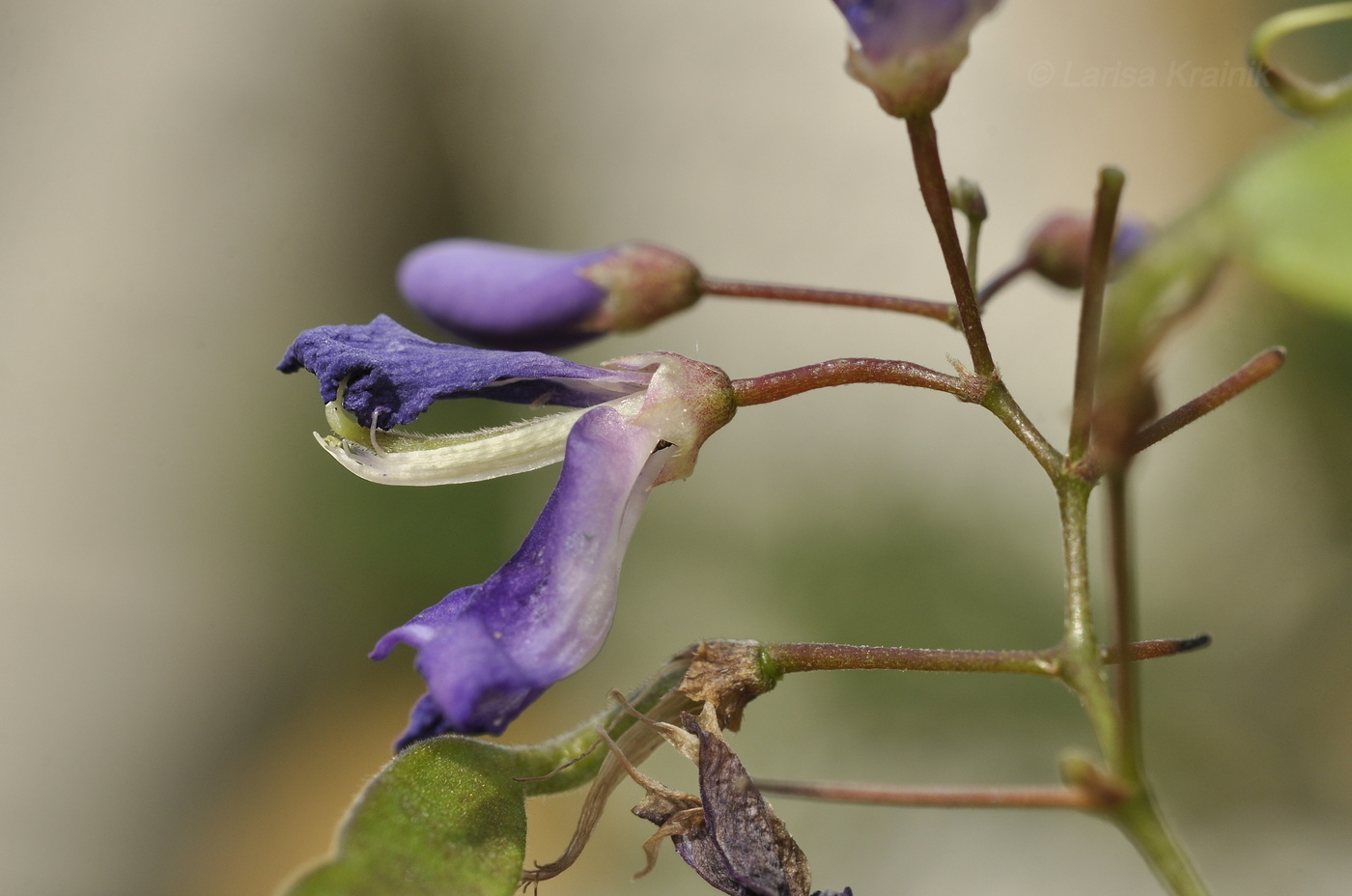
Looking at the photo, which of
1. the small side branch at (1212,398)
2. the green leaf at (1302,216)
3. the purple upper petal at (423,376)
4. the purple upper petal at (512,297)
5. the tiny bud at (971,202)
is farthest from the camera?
the purple upper petal at (512,297)

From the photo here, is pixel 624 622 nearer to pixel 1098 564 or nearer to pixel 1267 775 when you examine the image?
pixel 1098 564

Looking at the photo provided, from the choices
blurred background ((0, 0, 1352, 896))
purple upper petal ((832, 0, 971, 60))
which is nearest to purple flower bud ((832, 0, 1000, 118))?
purple upper petal ((832, 0, 971, 60))

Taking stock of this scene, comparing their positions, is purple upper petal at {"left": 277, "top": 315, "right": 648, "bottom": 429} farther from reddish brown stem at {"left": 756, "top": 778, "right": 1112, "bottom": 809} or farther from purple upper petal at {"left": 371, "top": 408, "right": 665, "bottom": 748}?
reddish brown stem at {"left": 756, "top": 778, "right": 1112, "bottom": 809}

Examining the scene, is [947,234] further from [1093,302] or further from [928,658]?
[928,658]

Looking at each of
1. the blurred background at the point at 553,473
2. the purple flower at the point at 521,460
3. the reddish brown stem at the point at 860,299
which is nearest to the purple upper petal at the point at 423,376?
the purple flower at the point at 521,460

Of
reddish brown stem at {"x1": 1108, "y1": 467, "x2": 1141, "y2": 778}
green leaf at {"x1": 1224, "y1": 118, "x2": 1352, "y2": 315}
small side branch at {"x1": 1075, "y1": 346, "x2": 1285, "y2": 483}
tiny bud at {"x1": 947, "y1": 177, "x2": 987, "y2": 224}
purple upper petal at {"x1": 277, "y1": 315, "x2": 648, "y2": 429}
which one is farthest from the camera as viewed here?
tiny bud at {"x1": 947, "y1": 177, "x2": 987, "y2": 224}

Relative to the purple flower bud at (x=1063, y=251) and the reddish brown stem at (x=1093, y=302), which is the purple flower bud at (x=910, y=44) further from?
the purple flower bud at (x=1063, y=251)

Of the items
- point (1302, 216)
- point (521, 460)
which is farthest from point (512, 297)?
point (1302, 216)

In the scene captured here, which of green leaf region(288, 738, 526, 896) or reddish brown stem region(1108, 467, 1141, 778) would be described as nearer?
reddish brown stem region(1108, 467, 1141, 778)
